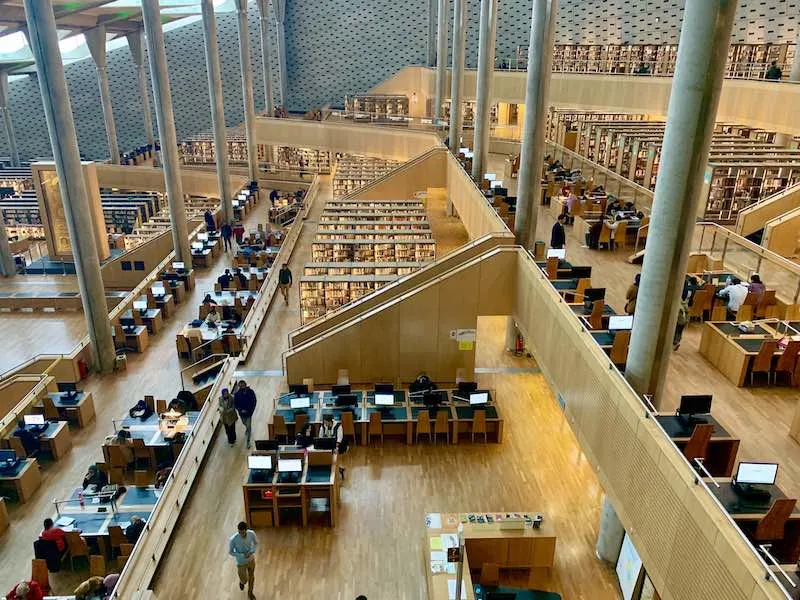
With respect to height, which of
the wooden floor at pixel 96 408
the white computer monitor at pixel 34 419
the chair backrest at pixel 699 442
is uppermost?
the chair backrest at pixel 699 442

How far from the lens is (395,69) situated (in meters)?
42.1

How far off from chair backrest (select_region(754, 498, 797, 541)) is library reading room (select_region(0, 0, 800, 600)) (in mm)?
45

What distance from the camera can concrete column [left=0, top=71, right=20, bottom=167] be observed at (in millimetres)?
39812

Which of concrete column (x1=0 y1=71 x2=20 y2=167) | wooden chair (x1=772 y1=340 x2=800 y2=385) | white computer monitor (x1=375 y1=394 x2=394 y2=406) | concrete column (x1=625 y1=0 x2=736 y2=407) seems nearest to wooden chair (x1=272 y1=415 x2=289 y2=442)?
white computer monitor (x1=375 y1=394 x2=394 y2=406)

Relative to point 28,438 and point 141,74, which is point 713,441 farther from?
point 141,74

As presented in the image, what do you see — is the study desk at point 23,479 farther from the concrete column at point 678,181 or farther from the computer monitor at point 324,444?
the concrete column at point 678,181

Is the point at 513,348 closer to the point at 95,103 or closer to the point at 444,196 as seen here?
the point at 444,196

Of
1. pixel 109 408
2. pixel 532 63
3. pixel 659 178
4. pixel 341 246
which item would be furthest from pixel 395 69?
A: pixel 659 178

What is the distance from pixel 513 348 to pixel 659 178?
9.39 meters

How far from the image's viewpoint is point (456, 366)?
14617 millimetres

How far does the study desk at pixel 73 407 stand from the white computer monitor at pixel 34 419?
34.0 inches

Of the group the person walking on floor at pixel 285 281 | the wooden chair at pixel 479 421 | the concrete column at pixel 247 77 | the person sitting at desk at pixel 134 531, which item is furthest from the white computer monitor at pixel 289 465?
the concrete column at pixel 247 77

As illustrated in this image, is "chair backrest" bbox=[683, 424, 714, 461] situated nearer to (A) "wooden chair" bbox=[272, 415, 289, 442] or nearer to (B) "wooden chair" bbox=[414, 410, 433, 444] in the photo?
(B) "wooden chair" bbox=[414, 410, 433, 444]

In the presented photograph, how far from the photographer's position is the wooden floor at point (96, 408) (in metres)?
9.79
